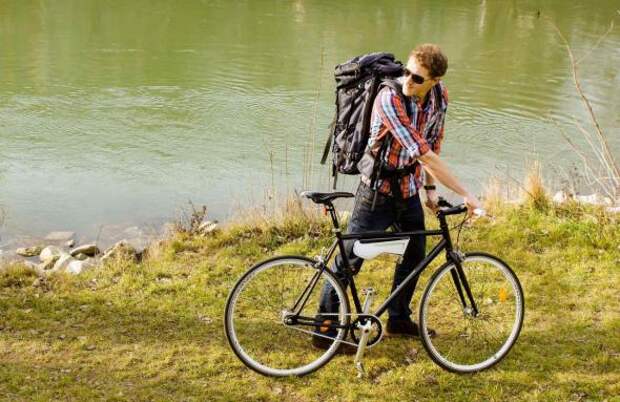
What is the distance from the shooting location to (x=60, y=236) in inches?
292

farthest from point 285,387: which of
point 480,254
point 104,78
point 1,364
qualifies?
point 104,78

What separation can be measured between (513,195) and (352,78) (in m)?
3.69

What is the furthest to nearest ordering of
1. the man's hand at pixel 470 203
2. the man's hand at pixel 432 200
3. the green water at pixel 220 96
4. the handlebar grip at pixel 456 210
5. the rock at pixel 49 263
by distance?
the green water at pixel 220 96
the rock at pixel 49 263
the man's hand at pixel 432 200
the handlebar grip at pixel 456 210
the man's hand at pixel 470 203

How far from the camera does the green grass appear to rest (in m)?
3.57

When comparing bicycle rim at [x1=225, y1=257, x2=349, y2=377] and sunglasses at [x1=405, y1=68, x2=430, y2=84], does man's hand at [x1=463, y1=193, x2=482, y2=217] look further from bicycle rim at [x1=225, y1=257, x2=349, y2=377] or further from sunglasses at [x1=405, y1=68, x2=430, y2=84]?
bicycle rim at [x1=225, y1=257, x2=349, y2=377]

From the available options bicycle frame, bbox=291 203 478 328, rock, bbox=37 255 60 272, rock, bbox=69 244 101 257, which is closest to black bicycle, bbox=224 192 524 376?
bicycle frame, bbox=291 203 478 328

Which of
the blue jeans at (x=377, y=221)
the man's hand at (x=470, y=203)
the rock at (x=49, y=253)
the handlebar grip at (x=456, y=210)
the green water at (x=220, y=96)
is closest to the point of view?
the man's hand at (x=470, y=203)

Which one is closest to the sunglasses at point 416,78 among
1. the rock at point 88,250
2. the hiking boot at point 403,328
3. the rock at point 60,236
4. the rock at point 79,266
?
the hiking boot at point 403,328

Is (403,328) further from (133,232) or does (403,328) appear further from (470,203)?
(133,232)

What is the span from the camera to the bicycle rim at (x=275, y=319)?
344cm

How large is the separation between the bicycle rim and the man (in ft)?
0.38

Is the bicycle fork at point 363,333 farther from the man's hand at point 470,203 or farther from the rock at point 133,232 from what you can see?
the rock at point 133,232

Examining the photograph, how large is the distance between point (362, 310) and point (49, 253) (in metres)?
4.05

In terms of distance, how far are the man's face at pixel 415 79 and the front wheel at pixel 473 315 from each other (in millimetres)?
890
